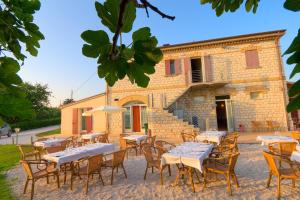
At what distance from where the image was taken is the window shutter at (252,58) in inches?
510

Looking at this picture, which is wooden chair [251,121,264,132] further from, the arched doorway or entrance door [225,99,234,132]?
the arched doorway

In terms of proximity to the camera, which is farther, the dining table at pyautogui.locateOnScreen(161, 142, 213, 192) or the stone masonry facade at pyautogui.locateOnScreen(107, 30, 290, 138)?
the stone masonry facade at pyautogui.locateOnScreen(107, 30, 290, 138)

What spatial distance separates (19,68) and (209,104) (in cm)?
1384

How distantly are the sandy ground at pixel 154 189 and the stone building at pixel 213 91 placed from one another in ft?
22.7

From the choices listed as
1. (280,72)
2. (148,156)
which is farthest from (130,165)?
(280,72)

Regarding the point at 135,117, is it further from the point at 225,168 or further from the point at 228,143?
the point at 225,168

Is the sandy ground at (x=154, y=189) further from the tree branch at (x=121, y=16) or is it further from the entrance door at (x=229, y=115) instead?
the entrance door at (x=229, y=115)

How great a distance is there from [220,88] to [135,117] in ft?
21.8

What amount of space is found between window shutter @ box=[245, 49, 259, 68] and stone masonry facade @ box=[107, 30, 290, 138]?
200 mm

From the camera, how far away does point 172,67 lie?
575 inches

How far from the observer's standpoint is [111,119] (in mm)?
15172

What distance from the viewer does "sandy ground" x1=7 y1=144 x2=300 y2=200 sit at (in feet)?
13.5

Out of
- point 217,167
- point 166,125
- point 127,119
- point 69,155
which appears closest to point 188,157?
point 217,167

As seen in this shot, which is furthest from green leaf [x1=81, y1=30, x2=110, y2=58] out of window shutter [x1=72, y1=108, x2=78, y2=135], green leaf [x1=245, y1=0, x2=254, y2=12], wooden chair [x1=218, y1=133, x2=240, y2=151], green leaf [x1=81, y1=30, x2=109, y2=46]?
window shutter [x1=72, y1=108, x2=78, y2=135]
